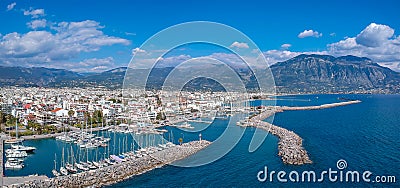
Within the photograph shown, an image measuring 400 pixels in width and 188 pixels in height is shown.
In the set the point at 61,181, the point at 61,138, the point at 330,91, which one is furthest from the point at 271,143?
the point at 330,91

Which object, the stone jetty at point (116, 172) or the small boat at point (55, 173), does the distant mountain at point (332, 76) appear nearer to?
the stone jetty at point (116, 172)

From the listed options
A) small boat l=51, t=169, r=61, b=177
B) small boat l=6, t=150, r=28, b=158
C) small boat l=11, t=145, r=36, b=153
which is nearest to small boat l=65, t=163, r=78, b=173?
small boat l=51, t=169, r=61, b=177

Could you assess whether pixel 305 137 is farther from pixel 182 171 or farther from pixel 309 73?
pixel 309 73

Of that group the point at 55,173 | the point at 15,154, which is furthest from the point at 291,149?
the point at 15,154

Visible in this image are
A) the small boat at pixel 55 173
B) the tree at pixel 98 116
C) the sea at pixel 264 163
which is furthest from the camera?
the tree at pixel 98 116

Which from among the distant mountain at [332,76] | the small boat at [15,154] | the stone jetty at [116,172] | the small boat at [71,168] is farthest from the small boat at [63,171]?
the distant mountain at [332,76]

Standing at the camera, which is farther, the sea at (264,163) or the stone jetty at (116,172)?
the sea at (264,163)
